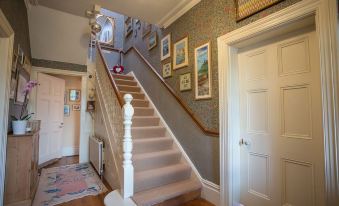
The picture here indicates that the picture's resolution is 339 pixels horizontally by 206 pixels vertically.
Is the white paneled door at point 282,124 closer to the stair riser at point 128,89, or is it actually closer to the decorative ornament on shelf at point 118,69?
the stair riser at point 128,89

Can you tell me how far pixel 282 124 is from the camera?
1722mm

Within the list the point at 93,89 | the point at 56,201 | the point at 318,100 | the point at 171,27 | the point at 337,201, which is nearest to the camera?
the point at 337,201

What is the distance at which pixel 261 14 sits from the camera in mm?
1748

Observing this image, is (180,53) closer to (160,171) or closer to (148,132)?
(148,132)

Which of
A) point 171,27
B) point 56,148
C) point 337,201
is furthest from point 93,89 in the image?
point 337,201

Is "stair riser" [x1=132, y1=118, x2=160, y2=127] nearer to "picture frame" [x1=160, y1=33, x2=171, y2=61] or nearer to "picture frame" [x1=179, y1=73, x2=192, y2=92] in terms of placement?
"picture frame" [x1=179, y1=73, x2=192, y2=92]

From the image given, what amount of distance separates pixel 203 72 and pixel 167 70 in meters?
1.01

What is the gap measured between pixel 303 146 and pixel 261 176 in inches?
21.4

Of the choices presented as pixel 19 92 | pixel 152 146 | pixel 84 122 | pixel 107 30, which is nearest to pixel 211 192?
pixel 152 146

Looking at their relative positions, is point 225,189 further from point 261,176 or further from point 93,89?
point 93,89

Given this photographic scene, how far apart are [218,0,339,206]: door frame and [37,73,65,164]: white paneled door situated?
151 inches

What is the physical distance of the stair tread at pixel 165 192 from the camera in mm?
1997

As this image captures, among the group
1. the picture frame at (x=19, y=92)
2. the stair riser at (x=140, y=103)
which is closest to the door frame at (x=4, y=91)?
the picture frame at (x=19, y=92)

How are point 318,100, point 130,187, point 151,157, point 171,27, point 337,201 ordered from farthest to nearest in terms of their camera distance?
point 171,27
point 151,157
point 130,187
point 318,100
point 337,201
